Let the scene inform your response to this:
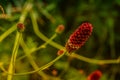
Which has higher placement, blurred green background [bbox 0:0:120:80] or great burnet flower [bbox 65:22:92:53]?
great burnet flower [bbox 65:22:92:53]

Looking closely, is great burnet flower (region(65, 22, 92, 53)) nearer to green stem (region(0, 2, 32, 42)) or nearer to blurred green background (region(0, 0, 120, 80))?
green stem (region(0, 2, 32, 42))

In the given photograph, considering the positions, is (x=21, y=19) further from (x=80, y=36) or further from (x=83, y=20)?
(x=80, y=36)

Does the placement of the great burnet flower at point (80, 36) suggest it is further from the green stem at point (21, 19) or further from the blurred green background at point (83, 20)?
the blurred green background at point (83, 20)

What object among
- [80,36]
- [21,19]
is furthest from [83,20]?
[80,36]

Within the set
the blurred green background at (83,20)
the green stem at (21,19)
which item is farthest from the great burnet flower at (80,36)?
the blurred green background at (83,20)

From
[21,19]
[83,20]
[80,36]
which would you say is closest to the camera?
[80,36]

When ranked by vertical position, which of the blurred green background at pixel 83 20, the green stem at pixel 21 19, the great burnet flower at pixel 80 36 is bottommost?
the blurred green background at pixel 83 20

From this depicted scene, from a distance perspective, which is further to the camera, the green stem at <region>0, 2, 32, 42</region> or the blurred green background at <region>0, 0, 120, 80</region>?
the blurred green background at <region>0, 0, 120, 80</region>

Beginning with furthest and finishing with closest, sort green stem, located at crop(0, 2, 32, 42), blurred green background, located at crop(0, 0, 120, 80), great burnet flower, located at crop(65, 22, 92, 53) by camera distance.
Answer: blurred green background, located at crop(0, 0, 120, 80)
green stem, located at crop(0, 2, 32, 42)
great burnet flower, located at crop(65, 22, 92, 53)

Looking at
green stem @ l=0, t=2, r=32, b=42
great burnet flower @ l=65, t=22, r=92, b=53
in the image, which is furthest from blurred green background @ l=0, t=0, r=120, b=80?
great burnet flower @ l=65, t=22, r=92, b=53

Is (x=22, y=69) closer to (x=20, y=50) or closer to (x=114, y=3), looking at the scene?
(x=20, y=50)

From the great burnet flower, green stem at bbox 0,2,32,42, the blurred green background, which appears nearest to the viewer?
the great burnet flower

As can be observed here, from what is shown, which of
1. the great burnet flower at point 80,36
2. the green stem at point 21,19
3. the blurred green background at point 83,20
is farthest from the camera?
the blurred green background at point 83,20
